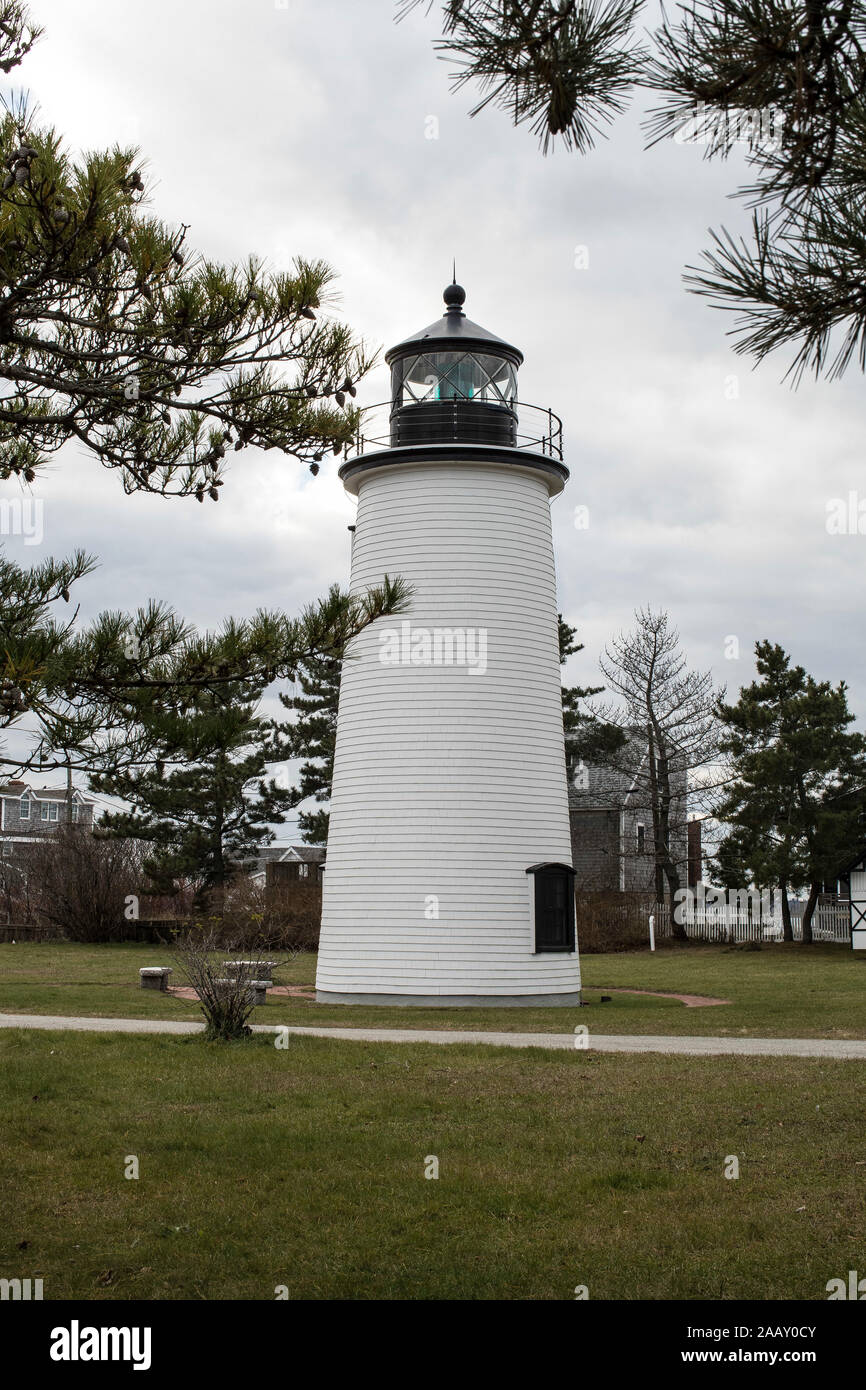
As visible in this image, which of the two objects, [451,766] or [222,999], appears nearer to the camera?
[222,999]

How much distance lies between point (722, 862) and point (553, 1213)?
114 ft

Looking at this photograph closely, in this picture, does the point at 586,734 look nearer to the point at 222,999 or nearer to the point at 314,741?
the point at 314,741

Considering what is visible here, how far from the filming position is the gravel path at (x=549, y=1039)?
42.1 feet

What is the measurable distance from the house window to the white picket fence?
73.6ft

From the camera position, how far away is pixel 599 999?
20.9 meters

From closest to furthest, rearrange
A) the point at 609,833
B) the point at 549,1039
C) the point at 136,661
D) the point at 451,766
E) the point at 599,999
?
the point at 136,661
the point at 549,1039
the point at 451,766
the point at 599,999
the point at 609,833

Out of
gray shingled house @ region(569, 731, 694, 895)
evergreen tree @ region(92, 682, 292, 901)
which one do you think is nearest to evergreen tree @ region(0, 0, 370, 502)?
evergreen tree @ region(92, 682, 292, 901)

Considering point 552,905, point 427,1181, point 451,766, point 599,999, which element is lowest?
point 599,999

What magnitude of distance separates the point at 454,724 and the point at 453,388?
5.44 metres

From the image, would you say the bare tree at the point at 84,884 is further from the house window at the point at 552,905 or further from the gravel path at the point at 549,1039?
the gravel path at the point at 549,1039

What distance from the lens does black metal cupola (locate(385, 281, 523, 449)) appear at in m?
20.0

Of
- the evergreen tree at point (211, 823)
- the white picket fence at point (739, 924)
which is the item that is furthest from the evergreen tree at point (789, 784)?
the evergreen tree at point (211, 823)

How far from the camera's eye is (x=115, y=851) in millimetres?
39781

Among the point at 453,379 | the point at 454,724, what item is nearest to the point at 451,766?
the point at 454,724
